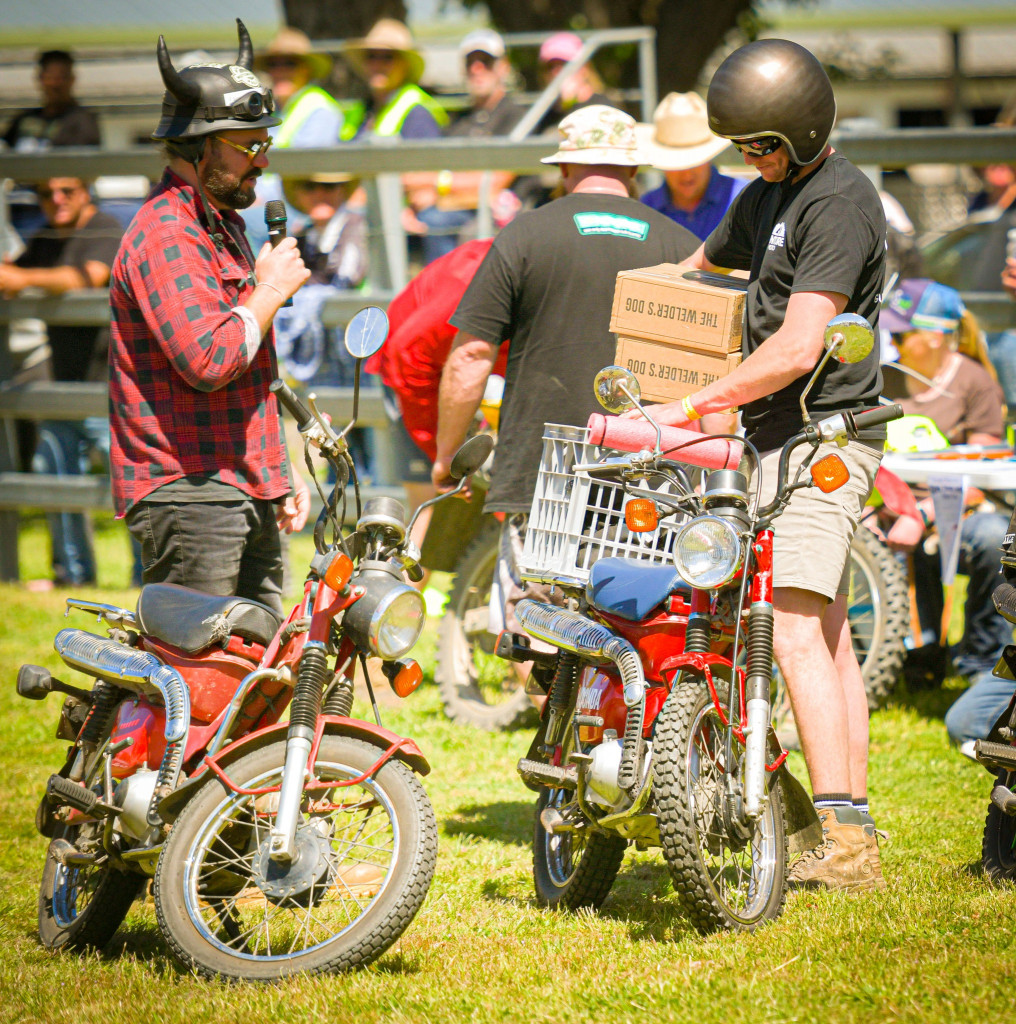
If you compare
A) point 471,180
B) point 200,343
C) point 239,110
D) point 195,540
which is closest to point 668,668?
point 195,540

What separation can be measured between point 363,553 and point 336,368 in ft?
17.4

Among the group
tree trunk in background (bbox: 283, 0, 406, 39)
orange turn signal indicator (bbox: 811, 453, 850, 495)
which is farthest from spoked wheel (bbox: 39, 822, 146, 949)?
tree trunk in background (bbox: 283, 0, 406, 39)

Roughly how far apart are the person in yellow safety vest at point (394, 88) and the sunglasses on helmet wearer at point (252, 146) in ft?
18.3

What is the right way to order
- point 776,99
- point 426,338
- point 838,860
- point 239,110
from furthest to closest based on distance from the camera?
point 426,338
point 239,110
point 838,860
point 776,99

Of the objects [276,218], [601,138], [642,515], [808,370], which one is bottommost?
Result: [642,515]

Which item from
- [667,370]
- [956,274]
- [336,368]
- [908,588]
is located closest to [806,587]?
[667,370]

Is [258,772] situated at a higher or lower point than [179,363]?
lower

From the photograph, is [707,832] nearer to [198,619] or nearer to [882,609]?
[198,619]

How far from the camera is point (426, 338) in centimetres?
599

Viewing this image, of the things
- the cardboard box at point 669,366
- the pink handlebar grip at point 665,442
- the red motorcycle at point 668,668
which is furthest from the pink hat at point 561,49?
the pink handlebar grip at point 665,442

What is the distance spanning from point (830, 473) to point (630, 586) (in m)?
0.67

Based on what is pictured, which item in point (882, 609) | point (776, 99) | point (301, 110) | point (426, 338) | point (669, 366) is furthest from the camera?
point (301, 110)

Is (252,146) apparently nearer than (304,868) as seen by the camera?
No

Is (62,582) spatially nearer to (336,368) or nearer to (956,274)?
(336,368)
